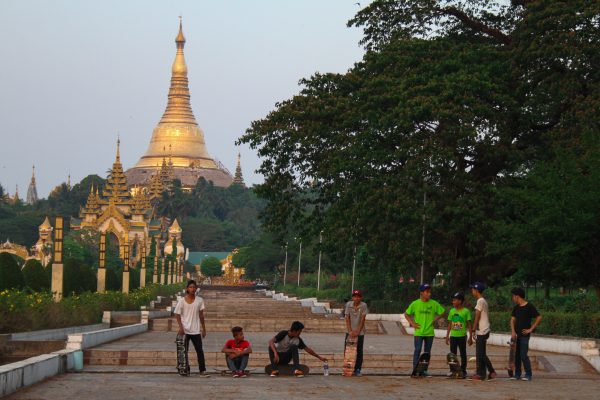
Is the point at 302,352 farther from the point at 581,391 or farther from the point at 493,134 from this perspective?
the point at 493,134

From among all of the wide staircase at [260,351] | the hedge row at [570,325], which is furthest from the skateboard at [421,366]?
the hedge row at [570,325]

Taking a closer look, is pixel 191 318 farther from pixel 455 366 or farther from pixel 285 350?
pixel 455 366

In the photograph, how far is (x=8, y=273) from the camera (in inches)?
1248

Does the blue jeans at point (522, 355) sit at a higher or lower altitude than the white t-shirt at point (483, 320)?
lower

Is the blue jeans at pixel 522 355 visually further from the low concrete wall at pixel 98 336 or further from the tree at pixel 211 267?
the tree at pixel 211 267

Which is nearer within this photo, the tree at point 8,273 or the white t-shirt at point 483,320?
the white t-shirt at point 483,320

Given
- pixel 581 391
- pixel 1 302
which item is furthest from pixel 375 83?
pixel 581 391

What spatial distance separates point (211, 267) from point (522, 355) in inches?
5269

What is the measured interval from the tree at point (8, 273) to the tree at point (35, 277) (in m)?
2.94

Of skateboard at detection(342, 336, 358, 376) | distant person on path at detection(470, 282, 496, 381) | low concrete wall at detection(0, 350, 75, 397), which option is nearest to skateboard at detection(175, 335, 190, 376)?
low concrete wall at detection(0, 350, 75, 397)

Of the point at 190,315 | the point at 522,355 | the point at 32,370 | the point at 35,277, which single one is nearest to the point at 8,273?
the point at 35,277

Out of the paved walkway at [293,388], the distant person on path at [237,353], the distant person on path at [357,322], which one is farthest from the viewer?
the distant person on path at [357,322]

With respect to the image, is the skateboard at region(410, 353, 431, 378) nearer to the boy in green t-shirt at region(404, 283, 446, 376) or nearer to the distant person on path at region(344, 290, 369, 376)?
the boy in green t-shirt at region(404, 283, 446, 376)

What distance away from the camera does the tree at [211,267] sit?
150 metres
